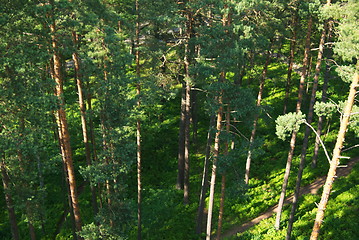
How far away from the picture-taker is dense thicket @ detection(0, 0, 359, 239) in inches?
362

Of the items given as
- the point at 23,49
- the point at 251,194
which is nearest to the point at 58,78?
the point at 23,49

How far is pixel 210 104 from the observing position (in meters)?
11.7

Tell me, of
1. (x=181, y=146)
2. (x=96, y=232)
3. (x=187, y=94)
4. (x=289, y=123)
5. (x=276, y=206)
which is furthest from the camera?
(x=181, y=146)

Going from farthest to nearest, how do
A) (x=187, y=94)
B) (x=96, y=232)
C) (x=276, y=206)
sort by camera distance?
(x=276, y=206)
(x=187, y=94)
(x=96, y=232)

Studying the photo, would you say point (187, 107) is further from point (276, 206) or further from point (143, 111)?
point (276, 206)

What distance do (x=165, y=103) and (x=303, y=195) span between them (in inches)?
585

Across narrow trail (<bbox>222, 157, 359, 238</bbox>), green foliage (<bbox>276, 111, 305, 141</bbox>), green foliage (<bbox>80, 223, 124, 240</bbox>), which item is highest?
green foliage (<bbox>276, 111, 305, 141</bbox>)

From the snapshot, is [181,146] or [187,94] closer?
[187,94]

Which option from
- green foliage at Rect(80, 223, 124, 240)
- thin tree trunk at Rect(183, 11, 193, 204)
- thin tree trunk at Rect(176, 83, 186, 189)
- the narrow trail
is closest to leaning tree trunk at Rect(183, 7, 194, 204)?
thin tree trunk at Rect(183, 11, 193, 204)

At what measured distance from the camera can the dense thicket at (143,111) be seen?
9.19m

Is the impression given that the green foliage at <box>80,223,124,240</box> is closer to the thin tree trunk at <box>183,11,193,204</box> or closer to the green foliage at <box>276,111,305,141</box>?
the green foliage at <box>276,111,305,141</box>

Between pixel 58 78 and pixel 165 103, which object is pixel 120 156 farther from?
pixel 165 103

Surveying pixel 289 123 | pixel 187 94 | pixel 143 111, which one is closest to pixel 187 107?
pixel 187 94

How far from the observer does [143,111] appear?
49.8ft
